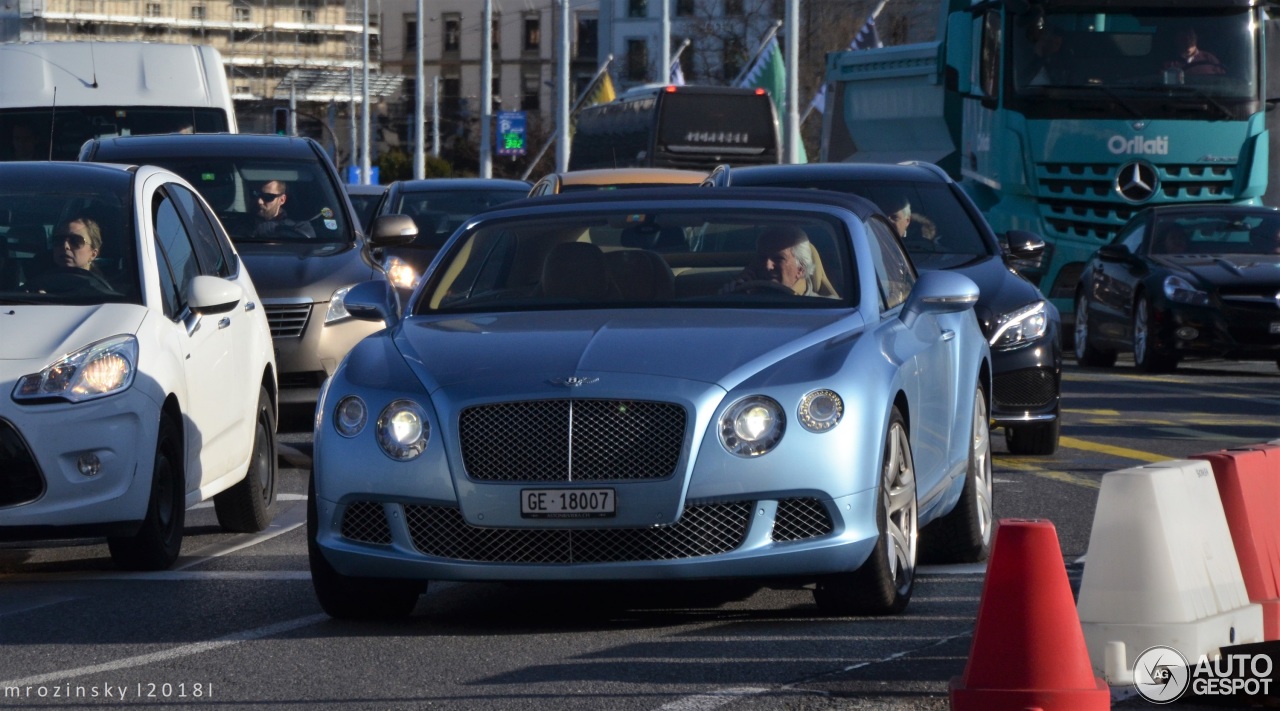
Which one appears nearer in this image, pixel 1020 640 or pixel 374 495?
pixel 1020 640

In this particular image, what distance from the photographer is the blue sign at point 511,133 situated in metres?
62.9

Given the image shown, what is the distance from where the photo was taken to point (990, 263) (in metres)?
12.6

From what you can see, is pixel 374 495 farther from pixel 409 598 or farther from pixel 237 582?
pixel 237 582

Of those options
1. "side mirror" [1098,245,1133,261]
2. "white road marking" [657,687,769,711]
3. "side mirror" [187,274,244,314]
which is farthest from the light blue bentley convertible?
"side mirror" [1098,245,1133,261]

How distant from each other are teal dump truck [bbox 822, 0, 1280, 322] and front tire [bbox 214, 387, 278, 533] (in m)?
13.7

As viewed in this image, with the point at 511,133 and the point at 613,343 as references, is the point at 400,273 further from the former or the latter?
the point at 511,133

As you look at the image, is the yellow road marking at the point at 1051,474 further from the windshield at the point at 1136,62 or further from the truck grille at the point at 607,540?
the windshield at the point at 1136,62

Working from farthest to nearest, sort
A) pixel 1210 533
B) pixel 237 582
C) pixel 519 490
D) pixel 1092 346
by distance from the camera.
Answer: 1. pixel 1092 346
2. pixel 237 582
3. pixel 519 490
4. pixel 1210 533

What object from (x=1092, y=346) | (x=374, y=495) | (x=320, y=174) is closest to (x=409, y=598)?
(x=374, y=495)

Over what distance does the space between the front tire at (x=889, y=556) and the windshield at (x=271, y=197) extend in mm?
7292

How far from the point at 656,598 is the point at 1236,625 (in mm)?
2035

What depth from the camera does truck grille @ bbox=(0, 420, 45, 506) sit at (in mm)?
7945

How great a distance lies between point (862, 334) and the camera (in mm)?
7395

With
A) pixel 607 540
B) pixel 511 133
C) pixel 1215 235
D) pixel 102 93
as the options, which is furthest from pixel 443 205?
pixel 511 133
